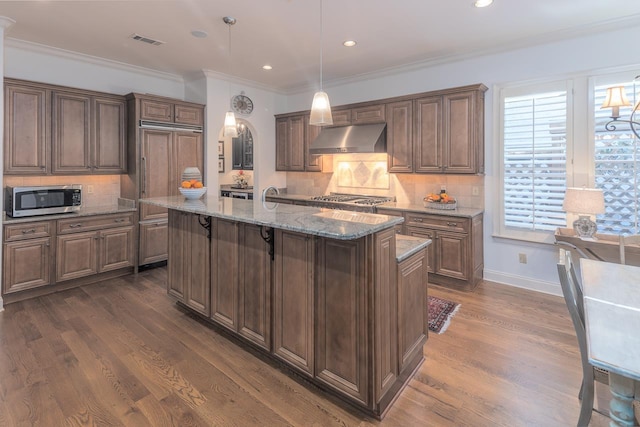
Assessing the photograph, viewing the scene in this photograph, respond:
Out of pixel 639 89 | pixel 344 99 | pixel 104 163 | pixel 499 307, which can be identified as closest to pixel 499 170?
pixel 639 89

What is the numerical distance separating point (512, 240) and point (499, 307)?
1037 millimetres

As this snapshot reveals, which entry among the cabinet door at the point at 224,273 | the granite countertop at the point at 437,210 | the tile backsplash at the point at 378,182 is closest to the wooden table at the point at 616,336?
the cabinet door at the point at 224,273

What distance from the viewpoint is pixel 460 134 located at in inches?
161

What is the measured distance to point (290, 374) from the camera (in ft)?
7.63

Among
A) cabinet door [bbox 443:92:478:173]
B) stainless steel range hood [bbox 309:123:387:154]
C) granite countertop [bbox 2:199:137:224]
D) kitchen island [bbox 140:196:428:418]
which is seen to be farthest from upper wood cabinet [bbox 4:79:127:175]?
cabinet door [bbox 443:92:478:173]

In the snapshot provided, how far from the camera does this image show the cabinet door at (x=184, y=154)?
4.84 meters

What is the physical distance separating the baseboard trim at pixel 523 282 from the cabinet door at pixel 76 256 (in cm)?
495

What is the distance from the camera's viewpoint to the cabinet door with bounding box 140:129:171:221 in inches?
178

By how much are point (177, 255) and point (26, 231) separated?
6.04 feet

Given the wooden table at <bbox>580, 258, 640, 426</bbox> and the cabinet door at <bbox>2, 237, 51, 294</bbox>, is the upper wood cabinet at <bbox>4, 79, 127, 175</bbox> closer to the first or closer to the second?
the cabinet door at <bbox>2, 237, 51, 294</bbox>

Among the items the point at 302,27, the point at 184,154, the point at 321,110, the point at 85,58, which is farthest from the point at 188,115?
the point at 321,110

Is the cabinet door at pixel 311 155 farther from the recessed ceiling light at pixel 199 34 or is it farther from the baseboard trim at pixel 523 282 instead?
the baseboard trim at pixel 523 282

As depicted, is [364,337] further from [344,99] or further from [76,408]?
[344,99]

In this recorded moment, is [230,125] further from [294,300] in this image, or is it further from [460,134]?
[460,134]
